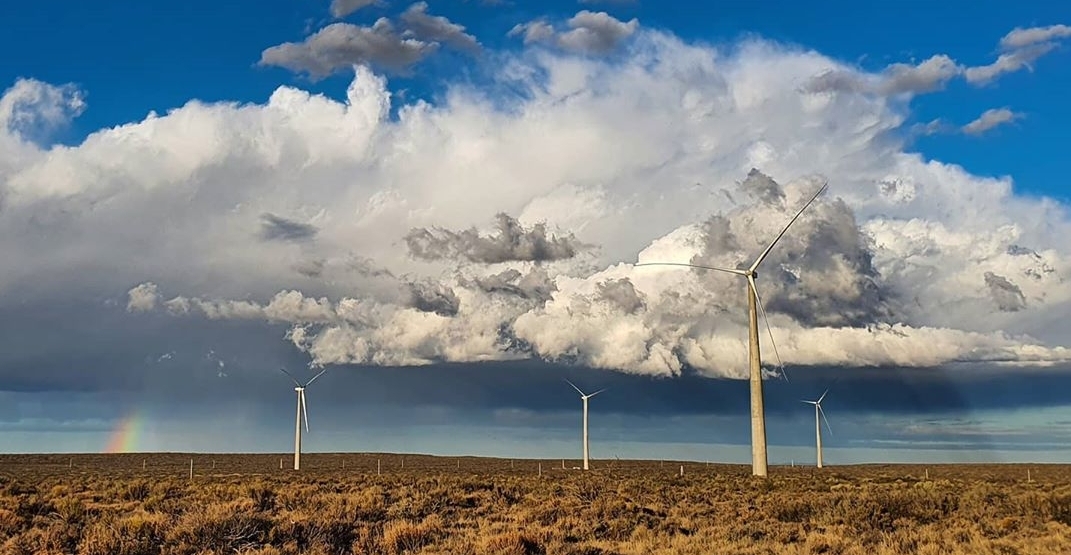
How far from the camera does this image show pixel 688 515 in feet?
107

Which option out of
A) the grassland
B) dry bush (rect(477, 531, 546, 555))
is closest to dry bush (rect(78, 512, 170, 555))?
the grassland

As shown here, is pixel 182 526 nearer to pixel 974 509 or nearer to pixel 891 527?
pixel 891 527

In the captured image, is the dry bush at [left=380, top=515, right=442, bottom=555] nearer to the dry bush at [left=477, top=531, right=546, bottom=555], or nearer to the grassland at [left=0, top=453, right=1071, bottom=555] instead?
the grassland at [left=0, top=453, right=1071, bottom=555]

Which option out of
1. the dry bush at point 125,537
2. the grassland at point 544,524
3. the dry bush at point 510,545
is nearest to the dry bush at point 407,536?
the grassland at point 544,524

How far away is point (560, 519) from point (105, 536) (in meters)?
12.9

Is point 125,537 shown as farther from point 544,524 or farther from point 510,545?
point 544,524

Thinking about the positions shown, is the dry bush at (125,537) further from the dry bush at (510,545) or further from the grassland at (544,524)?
the dry bush at (510,545)

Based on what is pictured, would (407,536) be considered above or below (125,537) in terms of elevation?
below

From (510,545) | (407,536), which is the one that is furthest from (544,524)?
(510,545)

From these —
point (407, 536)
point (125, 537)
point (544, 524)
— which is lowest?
point (544, 524)

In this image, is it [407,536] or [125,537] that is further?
[407,536]

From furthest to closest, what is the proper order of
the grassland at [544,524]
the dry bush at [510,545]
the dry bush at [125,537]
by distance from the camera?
the grassland at [544,524]
the dry bush at [510,545]
the dry bush at [125,537]

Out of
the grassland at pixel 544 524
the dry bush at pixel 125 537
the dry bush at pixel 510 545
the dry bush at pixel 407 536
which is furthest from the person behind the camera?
the dry bush at pixel 407 536

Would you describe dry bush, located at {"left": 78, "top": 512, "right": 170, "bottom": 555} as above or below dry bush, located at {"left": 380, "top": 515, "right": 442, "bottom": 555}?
above
